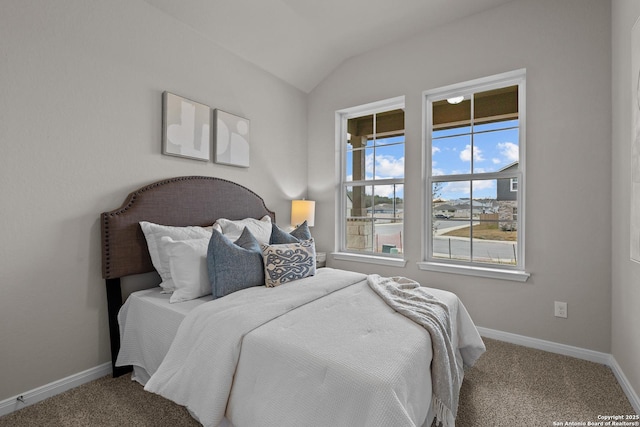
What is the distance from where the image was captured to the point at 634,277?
179cm

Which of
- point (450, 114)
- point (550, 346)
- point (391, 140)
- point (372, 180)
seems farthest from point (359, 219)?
point (550, 346)

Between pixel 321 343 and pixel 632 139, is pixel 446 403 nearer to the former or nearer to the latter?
pixel 321 343

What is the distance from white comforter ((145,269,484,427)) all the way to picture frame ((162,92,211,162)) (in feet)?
4.51

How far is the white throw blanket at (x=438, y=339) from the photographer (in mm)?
1416

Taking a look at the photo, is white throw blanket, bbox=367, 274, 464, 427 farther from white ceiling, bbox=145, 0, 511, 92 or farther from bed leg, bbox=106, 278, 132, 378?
white ceiling, bbox=145, 0, 511, 92

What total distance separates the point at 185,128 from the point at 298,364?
2120 mm

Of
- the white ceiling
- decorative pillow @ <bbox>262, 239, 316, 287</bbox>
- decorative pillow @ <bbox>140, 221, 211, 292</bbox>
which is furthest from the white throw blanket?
the white ceiling

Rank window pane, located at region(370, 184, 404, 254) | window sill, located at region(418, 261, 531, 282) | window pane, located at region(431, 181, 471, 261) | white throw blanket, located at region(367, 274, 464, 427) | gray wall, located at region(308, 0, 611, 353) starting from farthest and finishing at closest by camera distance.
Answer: window pane, located at region(370, 184, 404, 254), window pane, located at region(431, 181, 471, 261), window sill, located at region(418, 261, 531, 282), gray wall, located at region(308, 0, 611, 353), white throw blanket, located at region(367, 274, 464, 427)

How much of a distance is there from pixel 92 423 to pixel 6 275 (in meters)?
0.94

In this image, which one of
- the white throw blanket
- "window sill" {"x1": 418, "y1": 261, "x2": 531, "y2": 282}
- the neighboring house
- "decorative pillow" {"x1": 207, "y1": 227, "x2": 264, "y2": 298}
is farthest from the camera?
the neighboring house

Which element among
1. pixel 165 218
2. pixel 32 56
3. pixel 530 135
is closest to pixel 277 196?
pixel 165 218

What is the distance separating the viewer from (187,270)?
1.98 m

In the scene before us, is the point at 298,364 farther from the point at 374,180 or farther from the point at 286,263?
the point at 374,180

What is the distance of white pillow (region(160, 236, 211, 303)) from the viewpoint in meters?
1.96
